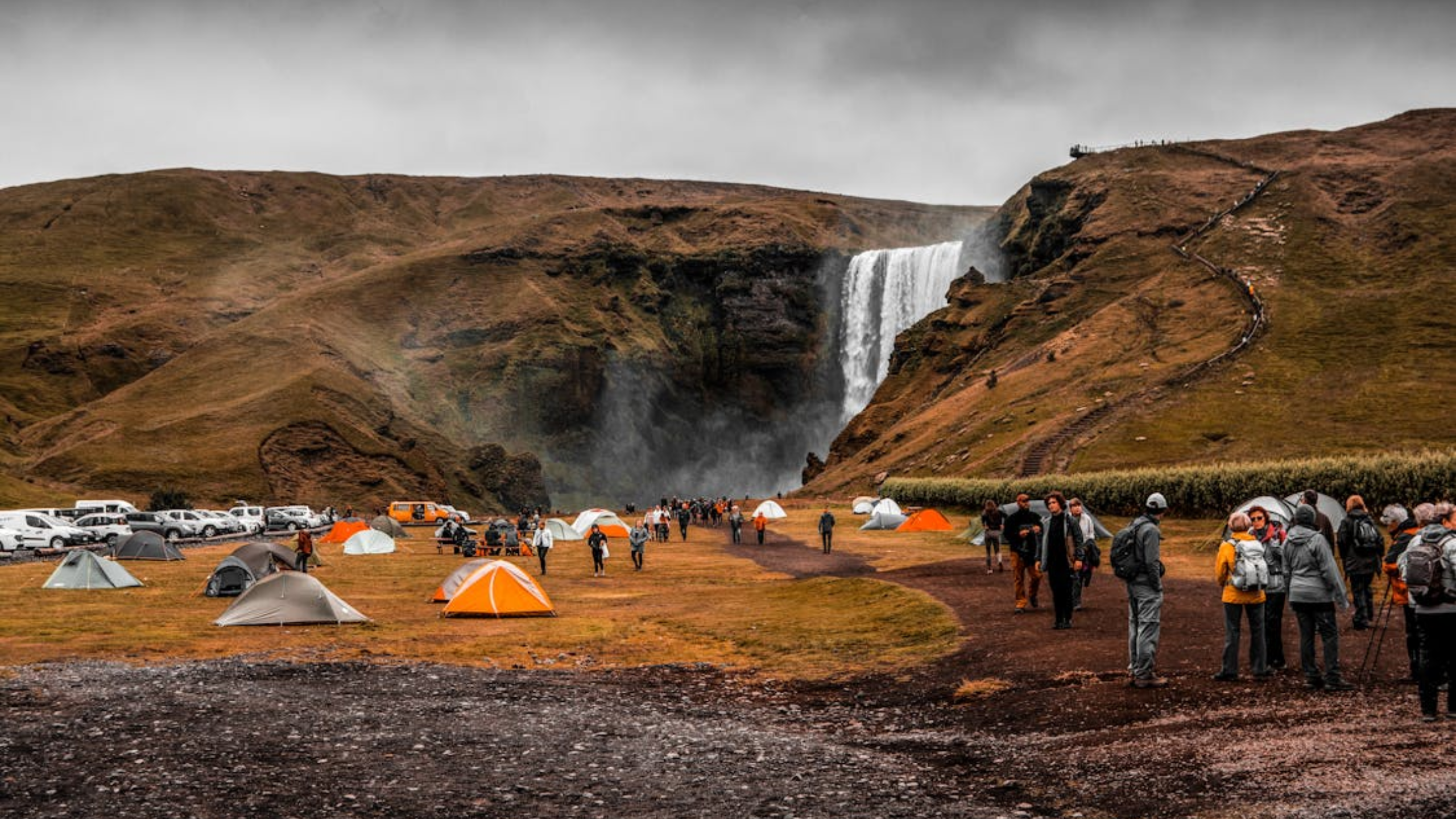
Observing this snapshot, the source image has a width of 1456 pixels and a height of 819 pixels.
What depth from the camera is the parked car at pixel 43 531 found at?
5250 cm

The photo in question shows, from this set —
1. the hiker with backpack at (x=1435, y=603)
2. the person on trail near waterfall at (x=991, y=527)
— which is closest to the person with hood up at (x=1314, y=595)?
the hiker with backpack at (x=1435, y=603)

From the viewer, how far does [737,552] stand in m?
53.0

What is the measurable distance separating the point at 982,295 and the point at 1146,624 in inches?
4230

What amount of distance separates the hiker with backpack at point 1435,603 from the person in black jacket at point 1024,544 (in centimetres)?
1008

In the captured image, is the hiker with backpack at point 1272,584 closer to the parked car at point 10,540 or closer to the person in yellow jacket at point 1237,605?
the person in yellow jacket at point 1237,605

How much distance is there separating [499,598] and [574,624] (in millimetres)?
2956

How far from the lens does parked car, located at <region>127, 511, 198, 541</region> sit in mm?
61969

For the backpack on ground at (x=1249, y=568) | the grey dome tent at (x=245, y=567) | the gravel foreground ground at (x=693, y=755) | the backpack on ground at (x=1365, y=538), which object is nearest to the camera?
the gravel foreground ground at (x=693, y=755)

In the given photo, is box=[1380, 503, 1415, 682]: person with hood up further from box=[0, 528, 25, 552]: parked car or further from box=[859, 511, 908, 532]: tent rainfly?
box=[0, 528, 25, 552]: parked car

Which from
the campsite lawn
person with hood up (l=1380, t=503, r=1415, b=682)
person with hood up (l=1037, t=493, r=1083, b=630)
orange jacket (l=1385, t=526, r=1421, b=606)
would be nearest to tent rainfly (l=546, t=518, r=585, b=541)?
the campsite lawn

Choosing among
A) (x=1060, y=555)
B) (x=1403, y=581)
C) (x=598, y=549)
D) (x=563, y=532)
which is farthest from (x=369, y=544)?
(x=1403, y=581)

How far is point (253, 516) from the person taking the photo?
7356 centimetres

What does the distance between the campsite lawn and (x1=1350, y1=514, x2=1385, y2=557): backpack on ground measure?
7.01m

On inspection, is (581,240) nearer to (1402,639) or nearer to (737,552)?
(737,552)
